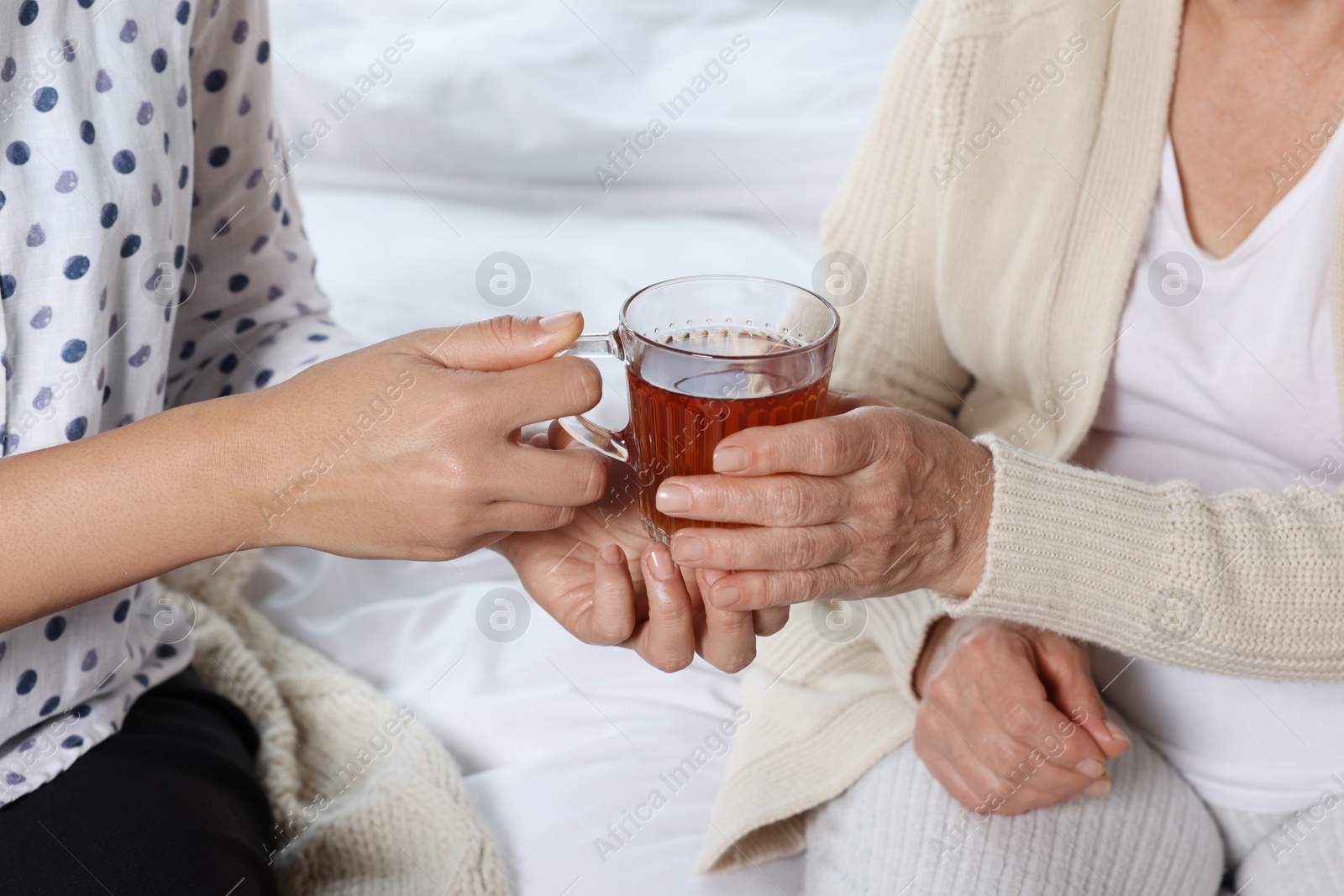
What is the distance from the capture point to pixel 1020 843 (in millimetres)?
882

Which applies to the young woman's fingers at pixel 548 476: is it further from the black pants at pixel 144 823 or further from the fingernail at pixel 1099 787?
the fingernail at pixel 1099 787

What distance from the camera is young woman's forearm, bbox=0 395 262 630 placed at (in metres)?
0.68

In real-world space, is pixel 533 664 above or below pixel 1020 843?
below

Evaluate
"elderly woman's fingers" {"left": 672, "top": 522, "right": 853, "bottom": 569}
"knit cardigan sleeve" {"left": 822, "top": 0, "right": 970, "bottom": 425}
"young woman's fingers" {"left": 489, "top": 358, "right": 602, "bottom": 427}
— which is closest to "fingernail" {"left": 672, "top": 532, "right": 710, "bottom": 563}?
"elderly woman's fingers" {"left": 672, "top": 522, "right": 853, "bottom": 569}

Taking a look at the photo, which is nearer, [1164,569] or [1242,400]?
[1164,569]

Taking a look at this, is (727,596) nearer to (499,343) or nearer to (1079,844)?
(499,343)

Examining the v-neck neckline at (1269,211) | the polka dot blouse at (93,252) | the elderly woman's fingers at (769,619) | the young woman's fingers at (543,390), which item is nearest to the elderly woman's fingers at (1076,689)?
the elderly woman's fingers at (769,619)

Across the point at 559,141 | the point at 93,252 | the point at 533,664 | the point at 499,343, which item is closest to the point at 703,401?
the point at 499,343

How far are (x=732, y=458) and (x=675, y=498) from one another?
1.9 inches

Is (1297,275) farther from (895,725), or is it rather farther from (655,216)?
(655,216)

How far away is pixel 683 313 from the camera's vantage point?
737mm

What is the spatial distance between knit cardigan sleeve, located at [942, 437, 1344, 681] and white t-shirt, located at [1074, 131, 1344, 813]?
116 millimetres

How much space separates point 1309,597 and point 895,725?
0.36 m

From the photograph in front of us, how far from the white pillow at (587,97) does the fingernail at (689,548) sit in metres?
1.19
